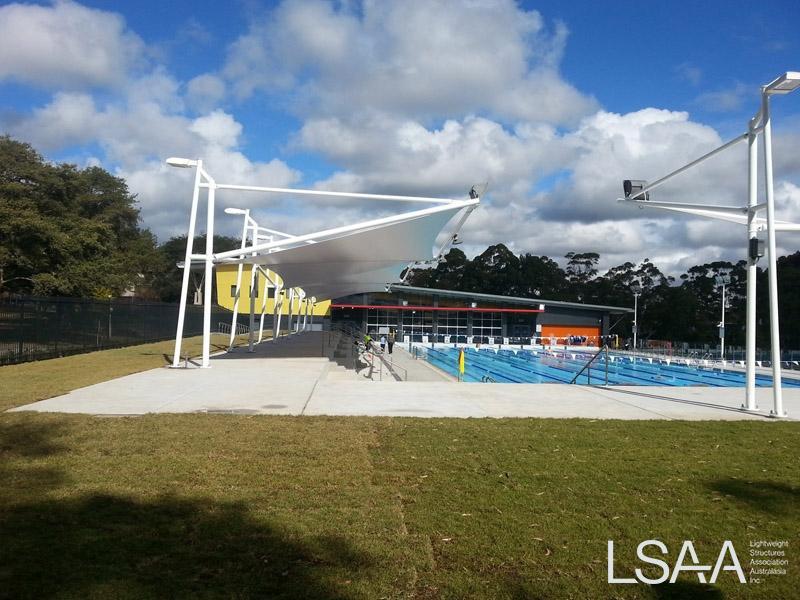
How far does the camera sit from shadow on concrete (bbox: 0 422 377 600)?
3.39 meters

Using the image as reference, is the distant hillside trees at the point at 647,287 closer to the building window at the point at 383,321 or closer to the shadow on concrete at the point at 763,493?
the building window at the point at 383,321

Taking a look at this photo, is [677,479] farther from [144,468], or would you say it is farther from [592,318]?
[592,318]

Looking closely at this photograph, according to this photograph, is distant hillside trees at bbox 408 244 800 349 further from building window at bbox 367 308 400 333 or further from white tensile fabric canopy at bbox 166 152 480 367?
white tensile fabric canopy at bbox 166 152 480 367

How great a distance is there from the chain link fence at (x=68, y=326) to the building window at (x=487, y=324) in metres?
25.4

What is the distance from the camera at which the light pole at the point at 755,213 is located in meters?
9.76

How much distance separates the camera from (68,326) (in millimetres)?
20031

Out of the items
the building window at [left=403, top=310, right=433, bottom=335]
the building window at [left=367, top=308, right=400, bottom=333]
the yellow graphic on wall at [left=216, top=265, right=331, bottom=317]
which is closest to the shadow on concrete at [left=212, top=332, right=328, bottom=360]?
the building window at [left=367, top=308, right=400, bottom=333]

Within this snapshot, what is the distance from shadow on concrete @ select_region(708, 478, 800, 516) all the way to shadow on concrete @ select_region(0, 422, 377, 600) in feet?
10.9

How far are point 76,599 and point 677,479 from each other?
16.2 feet

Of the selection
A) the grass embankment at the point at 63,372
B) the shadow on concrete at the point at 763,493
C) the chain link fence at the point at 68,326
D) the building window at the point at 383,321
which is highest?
the building window at the point at 383,321

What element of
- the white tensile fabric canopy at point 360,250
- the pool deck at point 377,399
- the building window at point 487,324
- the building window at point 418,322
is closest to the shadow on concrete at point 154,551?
the pool deck at point 377,399

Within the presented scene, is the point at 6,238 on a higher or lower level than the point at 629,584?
higher

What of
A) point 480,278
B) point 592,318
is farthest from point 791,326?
point 480,278

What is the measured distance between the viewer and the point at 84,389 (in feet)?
37.5
